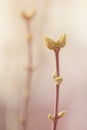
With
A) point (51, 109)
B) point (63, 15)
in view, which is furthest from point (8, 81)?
point (63, 15)

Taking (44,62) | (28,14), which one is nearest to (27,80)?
(44,62)

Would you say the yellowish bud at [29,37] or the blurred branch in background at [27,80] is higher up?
the yellowish bud at [29,37]

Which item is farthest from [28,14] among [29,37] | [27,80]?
[27,80]

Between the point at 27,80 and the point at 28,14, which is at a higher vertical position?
the point at 28,14

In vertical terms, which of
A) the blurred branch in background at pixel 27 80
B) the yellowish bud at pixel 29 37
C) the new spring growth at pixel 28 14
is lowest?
the blurred branch in background at pixel 27 80

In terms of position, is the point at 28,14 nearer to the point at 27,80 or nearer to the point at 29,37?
the point at 29,37

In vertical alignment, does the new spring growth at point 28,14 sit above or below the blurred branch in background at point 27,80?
above

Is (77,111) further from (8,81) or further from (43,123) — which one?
(8,81)

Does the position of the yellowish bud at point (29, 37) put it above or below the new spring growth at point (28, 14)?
below
